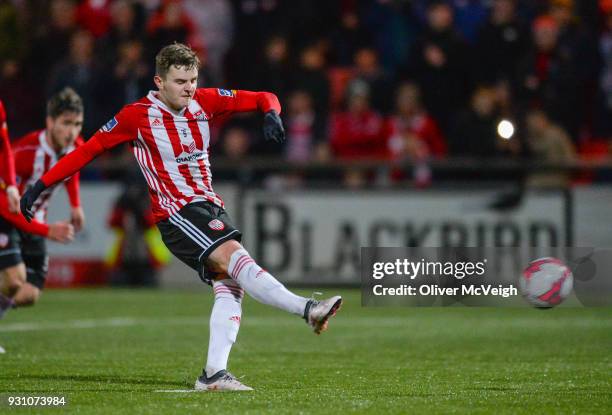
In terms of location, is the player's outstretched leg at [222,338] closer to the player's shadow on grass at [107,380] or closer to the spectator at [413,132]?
the player's shadow on grass at [107,380]

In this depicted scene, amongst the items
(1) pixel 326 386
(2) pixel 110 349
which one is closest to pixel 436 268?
(2) pixel 110 349

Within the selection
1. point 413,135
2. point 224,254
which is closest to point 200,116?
point 224,254

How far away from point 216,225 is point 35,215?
2.75 metres

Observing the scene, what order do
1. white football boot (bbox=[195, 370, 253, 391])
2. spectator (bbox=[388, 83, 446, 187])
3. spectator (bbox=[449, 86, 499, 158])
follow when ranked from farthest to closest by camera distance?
spectator (bbox=[388, 83, 446, 187]) → spectator (bbox=[449, 86, 499, 158]) → white football boot (bbox=[195, 370, 253, 391])

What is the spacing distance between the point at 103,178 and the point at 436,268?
525 centimetres

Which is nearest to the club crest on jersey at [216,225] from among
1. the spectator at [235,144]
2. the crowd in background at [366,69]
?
the crowd in background at [366,69]

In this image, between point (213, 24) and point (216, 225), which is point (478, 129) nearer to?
point (213, 24)

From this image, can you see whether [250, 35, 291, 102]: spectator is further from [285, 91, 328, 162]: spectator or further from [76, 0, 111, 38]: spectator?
[76, 0, 111, 38]: spectator

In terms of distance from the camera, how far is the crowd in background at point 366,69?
1499cm

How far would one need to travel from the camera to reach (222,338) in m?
6.75

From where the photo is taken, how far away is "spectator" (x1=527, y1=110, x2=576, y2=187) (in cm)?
1469

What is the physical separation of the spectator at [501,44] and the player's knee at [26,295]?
25.6 ft

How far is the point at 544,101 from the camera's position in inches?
591

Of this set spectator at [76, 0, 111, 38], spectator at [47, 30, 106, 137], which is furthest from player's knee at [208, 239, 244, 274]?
spectator at [76, 0, 111, 38]
